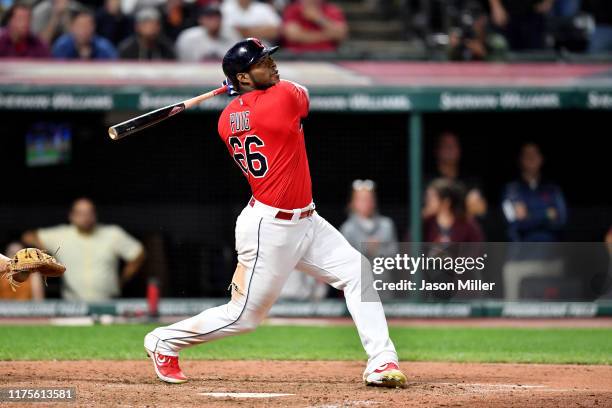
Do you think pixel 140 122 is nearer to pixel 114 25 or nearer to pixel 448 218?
pixel 448 218

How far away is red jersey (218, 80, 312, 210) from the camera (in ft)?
20.2

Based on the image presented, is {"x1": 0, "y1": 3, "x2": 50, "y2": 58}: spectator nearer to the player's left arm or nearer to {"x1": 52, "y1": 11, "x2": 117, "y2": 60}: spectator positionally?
{"x1": 52, "y1": 11, "x2": 117, "y2": 60}: spectator

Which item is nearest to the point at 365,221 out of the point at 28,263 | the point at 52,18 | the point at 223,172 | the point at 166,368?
the point at 223,172

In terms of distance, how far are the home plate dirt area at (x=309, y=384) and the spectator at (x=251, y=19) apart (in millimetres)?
5185

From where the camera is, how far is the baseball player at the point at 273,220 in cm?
618

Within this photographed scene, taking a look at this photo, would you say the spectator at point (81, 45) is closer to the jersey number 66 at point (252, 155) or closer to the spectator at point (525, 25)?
the spectator at point (525, 25)

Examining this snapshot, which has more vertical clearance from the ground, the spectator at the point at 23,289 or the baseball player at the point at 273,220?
the baseball player at the point at 273,220

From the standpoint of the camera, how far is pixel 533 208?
36.8ft

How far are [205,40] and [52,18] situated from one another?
1.71 meters

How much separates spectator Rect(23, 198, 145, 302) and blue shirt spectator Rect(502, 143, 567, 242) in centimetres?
361

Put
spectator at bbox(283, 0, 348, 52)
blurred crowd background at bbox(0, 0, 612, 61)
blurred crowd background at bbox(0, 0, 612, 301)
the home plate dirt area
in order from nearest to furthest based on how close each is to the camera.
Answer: the home plate dirt area < blurred crowd background at bbox(0, 0, 612, 301) < blurred crowd background at bbox(0, 0, 612, 61) < spectator at bbox(283, 0, 348, 52)

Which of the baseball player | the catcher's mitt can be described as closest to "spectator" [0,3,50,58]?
the catcher's mitt

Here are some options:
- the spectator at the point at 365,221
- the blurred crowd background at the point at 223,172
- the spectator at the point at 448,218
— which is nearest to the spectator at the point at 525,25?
the blurred crowd background at the point at 223,172

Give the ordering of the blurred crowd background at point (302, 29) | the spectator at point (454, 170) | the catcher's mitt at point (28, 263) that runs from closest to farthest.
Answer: the catcher's mitt at point (28, 263) → the spectator at point (454, 170) → the blurred crowd background at point (302, 29)
